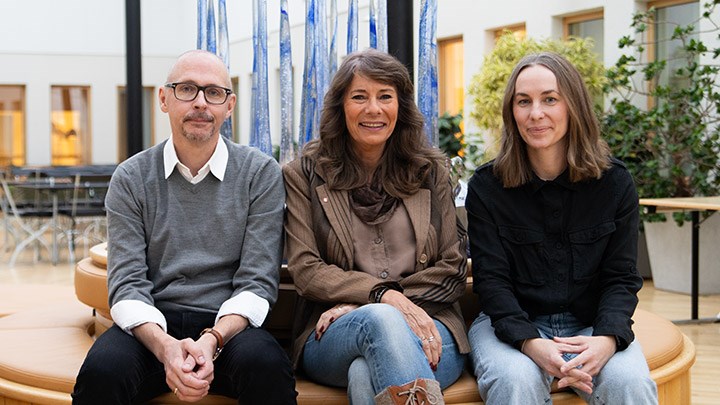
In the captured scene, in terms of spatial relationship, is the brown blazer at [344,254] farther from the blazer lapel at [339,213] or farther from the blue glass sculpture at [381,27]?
the blue glass sculpture at [381,27]

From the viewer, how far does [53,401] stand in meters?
3.06

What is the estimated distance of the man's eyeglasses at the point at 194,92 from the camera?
305cm

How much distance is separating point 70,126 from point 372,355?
1828cm

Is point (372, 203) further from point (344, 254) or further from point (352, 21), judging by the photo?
point (352, 21)

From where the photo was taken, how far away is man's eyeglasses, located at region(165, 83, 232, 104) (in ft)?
10.0

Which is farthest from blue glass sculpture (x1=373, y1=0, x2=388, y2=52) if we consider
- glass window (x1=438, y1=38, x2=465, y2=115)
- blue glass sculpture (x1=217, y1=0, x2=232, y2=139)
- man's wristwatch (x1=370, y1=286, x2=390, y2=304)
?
glass window (x1=438, y1=38, x2=465, y2=115)

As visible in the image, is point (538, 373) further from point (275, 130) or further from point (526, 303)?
point (275, 130)

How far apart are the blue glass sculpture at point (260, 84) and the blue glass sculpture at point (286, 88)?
0.29ft

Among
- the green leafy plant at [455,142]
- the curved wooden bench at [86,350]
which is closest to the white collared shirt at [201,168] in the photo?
the curved wooden bench at [86,350]

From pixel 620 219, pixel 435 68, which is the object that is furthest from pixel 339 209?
pixel 435 68

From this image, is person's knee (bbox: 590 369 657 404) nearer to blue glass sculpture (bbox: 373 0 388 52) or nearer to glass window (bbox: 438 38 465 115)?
blue glass sculpture (bbox: 373 0 388 52)

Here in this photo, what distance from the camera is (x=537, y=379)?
8.95 feet

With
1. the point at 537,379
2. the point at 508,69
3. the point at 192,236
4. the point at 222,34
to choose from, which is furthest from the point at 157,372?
the point at 508,69

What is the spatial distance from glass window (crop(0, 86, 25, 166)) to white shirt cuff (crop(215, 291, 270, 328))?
17.7 metres
